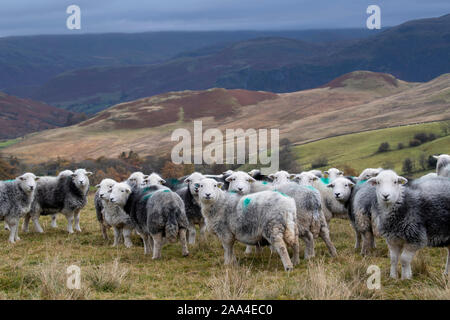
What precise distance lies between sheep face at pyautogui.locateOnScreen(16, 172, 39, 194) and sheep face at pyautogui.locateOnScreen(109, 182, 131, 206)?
2865mm

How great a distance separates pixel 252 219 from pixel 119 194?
429 cm

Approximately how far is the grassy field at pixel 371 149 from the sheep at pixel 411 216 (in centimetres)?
3771

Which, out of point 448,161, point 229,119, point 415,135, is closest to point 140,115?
point 229,119

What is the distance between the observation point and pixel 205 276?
9.73 meters

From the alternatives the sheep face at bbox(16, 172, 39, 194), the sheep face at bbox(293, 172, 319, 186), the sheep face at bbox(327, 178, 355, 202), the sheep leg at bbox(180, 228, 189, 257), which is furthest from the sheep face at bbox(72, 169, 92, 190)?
the sheep face at bbox(327, 178, 355, 202)

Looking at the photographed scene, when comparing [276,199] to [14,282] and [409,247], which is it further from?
[14,282]

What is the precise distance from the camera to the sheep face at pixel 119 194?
42.5 ft

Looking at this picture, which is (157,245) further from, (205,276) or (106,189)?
(106,189)

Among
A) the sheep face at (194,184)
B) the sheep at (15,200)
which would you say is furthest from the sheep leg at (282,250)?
the sheep at (15,200)

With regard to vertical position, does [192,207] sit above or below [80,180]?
below

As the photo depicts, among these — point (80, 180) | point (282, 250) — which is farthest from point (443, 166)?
point (80, 180)

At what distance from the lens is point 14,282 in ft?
28.9

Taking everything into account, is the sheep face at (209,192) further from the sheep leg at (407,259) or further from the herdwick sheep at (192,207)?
the sheep leg at (407,259)

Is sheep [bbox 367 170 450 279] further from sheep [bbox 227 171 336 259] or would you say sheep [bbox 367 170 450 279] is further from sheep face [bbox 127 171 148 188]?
sheep face [bbox 127 171 148 188]
